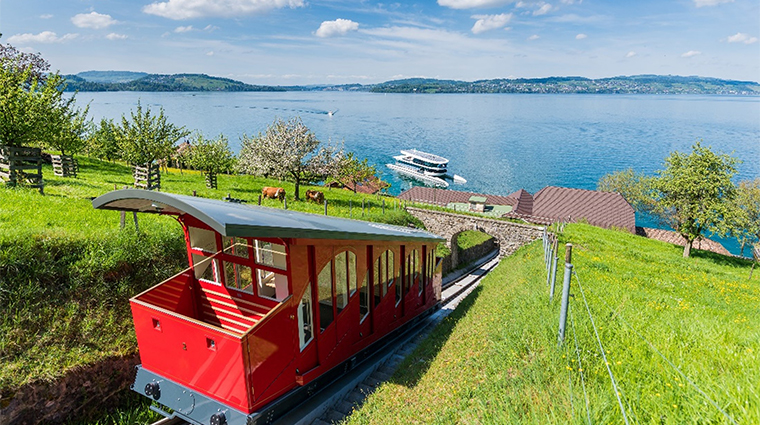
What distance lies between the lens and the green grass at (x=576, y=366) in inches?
172

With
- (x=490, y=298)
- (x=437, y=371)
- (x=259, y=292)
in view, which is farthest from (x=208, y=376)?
(x=490, y=298)

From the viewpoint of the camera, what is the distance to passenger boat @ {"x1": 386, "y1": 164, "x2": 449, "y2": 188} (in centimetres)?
8131

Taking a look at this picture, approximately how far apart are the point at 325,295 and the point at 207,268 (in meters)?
2.48

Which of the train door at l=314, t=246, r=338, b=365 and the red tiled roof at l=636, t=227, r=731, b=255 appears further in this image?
the red tiled roof at l=636, t=227, r=731, b=255

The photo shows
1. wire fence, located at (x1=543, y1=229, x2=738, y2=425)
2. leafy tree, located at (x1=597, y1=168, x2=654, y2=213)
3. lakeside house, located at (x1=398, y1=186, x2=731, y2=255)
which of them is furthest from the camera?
leafy tree, located at (x1=597, y1=168, x2=654, y2=213)

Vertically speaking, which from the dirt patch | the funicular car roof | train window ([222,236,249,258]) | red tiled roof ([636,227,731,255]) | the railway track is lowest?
red tiled roof ([636,227,731,255])

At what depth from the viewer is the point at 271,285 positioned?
7.59 m

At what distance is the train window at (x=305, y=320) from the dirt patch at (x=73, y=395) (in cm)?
456

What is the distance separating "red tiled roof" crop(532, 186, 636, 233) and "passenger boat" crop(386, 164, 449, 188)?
3450 centimetres

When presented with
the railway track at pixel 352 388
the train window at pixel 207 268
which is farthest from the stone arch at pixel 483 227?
the train window at pixel 207 268

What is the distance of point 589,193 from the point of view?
46594mm

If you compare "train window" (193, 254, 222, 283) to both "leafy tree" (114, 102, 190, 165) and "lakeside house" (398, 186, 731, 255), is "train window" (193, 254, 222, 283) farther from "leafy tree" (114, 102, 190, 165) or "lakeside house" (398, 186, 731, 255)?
"lakeside house" (398, 186, 731, 255)

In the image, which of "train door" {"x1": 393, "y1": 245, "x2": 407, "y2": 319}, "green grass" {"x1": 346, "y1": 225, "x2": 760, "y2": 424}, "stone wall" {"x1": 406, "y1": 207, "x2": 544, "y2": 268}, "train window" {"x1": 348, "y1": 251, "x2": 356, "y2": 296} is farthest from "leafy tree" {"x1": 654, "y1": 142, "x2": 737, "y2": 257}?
"train window" {"x1": 348, "y1": 251, "x2": 356, "y2": 296}

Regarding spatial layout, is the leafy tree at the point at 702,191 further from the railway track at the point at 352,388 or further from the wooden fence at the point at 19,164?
the wooden fence at the point at 19,164
